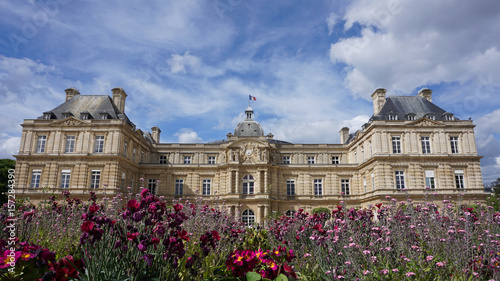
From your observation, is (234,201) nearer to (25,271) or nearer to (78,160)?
(78,160)

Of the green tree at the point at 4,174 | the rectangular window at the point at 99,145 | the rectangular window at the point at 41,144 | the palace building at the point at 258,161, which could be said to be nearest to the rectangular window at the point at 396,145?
the palace building at the point at 258,161

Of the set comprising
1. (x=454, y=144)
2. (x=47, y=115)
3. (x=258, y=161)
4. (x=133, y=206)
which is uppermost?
(x=47, y=115)

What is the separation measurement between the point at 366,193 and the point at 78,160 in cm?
2774

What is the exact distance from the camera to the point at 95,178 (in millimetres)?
29000

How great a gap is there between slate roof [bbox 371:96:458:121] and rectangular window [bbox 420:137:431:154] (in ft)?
7.98

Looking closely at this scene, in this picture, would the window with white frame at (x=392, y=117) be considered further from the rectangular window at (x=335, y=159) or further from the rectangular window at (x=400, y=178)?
the rectangular window at (x=335, y=159)

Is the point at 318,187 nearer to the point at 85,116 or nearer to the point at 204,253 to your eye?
the point at 85,116

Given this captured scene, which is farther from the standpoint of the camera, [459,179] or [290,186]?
[290,186]

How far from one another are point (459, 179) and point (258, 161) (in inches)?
751

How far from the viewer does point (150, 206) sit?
3738 mm

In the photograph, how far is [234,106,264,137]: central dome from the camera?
38281mm

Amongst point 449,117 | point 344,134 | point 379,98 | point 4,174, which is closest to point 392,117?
point 379,98

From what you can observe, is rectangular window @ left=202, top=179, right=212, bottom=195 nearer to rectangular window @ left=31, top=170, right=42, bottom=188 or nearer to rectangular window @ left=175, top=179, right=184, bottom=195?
rectangular window @ left=175, top=179, right=184, bottom=195

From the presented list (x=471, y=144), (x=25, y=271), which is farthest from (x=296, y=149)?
(x=25, y=271)
